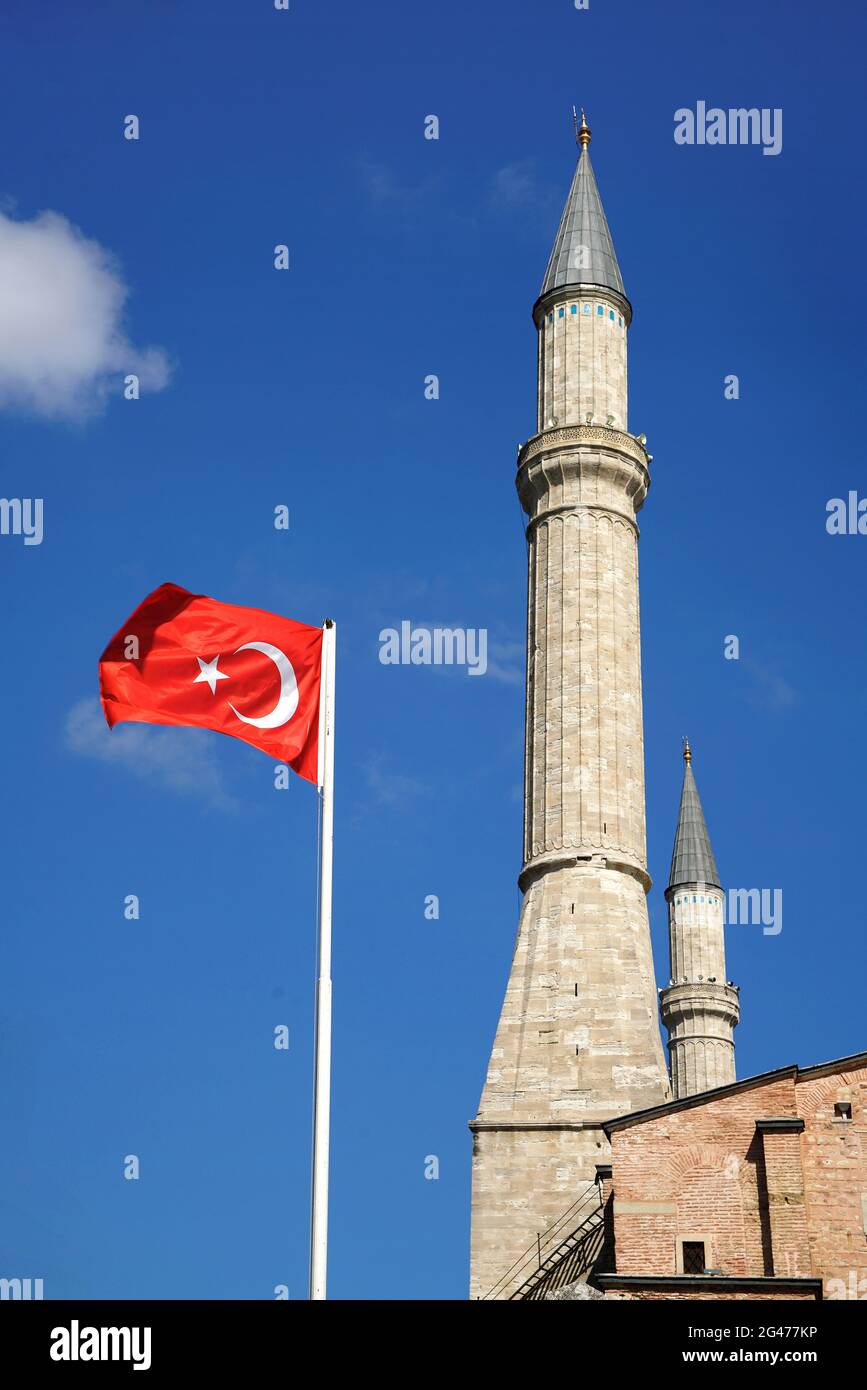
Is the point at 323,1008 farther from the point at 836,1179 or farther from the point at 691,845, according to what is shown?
the point at 691,845

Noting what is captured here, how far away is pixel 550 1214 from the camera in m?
36.8

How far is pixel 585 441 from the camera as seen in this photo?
147ft

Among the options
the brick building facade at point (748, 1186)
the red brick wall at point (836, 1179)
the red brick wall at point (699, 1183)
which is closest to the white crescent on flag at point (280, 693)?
the brick building facade at point (748, 1186)

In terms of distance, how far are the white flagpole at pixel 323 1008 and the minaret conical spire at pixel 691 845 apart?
43.8m

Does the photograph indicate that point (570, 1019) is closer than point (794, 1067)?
No

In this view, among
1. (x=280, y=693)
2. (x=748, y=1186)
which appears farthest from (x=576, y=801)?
(x=280, y=693)

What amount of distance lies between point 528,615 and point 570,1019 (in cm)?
1071

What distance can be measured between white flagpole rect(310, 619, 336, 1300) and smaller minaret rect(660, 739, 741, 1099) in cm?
4280

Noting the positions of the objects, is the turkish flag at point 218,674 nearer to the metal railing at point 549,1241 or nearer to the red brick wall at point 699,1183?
the red brick wall at point 699,1183

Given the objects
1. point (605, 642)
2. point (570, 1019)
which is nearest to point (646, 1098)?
point (570, 1019)

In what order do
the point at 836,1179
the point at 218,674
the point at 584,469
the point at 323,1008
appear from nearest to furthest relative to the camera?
the point at 323,1008 → the point at 218,674 → the point at 836,1179 → the point at 584,469

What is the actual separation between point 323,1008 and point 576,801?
24203mm
